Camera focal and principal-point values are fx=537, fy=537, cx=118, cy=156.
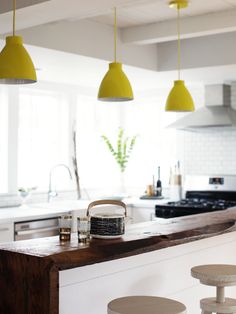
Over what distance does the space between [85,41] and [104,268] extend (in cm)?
290

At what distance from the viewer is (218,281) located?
10.5 ft

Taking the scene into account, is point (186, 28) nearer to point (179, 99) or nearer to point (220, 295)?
A: point (179, 99)

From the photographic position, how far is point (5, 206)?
21.2 feet

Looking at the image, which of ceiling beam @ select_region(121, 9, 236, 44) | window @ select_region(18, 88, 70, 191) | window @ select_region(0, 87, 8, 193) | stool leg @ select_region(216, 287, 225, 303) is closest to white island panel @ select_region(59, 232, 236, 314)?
stool leg @ select_region(216, 287, 225, 303)

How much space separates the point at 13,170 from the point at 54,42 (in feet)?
7.04

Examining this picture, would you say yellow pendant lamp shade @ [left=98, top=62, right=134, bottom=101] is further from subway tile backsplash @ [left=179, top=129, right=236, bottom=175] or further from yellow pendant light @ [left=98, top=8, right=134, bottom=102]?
subway tile backsplash @ [left=179, top=129, right=236, bottom=175]

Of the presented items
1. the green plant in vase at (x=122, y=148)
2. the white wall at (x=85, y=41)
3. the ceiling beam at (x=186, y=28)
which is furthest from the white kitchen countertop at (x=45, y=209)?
the ceiling beam at (x=186, y=28)

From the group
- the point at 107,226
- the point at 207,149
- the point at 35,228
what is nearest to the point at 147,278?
the point at 107,226

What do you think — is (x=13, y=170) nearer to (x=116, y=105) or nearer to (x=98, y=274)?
(x=116, y=105)

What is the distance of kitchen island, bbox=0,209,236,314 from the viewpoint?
2633 mm

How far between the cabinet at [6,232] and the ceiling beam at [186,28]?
2.33 metres

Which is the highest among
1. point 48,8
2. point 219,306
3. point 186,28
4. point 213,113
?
point 186,28

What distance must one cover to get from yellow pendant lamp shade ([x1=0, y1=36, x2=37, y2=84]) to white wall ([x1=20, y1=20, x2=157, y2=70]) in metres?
1.54

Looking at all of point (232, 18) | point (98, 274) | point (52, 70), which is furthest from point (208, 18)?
point (98, 274)
